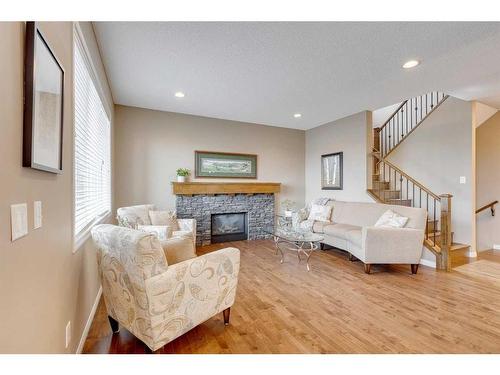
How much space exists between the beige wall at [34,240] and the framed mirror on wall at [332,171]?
4.72 meters

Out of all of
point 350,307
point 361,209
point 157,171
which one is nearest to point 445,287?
point 350,307

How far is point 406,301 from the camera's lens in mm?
2484

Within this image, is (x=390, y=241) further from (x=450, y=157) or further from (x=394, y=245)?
(x=450, y=157)

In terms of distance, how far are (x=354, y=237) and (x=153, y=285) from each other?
9.95 feet

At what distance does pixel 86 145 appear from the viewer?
229cm

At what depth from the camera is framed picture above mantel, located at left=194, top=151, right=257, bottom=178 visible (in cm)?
498

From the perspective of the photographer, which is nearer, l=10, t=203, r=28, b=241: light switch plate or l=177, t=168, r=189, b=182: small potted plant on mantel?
l=10, t=203, r=28, b=241: light switch plate

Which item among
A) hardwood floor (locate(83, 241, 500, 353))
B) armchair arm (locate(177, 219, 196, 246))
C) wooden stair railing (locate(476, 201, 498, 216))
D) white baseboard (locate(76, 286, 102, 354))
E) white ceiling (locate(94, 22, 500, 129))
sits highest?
white ceiling (locate(94, 22, 500, 129))

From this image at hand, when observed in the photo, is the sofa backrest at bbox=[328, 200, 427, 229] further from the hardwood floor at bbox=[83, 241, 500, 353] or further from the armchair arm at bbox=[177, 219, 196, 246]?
the armchair arm at bbox=[177, 219, 196, 246]

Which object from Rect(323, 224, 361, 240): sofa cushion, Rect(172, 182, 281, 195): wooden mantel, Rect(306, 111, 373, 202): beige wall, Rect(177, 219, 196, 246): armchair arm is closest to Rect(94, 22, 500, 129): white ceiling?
Rect(306, 111, 373, 202): beige wall

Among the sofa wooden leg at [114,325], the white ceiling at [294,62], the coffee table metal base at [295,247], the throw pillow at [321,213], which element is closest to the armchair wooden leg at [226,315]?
the sofa wooden leg at [114,325]

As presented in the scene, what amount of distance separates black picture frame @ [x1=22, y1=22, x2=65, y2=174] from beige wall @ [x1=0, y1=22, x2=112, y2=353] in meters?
0.02

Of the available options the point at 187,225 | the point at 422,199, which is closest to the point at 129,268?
the point at 187,225

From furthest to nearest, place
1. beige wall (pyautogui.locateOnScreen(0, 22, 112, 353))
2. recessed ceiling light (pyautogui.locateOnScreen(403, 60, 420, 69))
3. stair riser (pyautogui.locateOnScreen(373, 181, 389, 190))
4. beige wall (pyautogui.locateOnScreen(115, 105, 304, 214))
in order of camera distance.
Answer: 1. stair riser (pyautogui.locateOnScreen(373, 181, 389, 190))
2. beige wall (pyautogui.locateOnScreen(115, 105, 304, 214))
3. recessed ceiling light (pyautogui.locateOnScreen(403, 60, 420, 69))
4. beige wall (pyautogui.locateOnScreen(0, 22, 112, 353))
